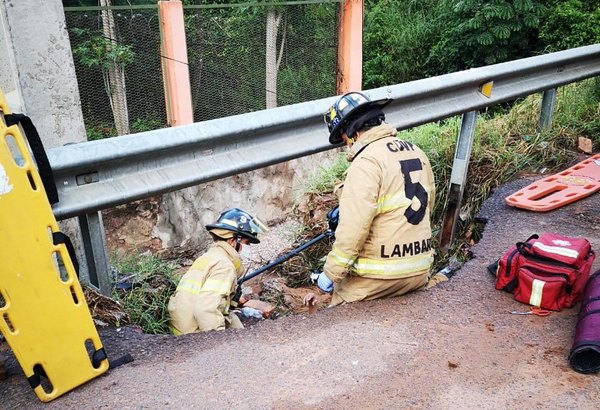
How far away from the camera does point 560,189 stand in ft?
15.0

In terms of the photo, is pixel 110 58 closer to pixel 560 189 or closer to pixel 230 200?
pixel 230 200

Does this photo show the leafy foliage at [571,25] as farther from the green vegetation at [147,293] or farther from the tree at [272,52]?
the green vegetation at [147,293]

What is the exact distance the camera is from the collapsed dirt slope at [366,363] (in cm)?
227

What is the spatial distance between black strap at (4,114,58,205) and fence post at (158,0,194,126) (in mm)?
4767

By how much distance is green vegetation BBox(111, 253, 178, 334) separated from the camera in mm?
3312

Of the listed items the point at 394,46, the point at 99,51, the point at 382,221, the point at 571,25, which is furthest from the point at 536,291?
the point at 394,46

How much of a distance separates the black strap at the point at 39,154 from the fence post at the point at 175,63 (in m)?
4.77

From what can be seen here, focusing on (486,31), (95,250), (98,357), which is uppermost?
(486,31)

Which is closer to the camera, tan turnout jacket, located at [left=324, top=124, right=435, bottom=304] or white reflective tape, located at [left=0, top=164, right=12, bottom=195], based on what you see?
white reflective tape, located at [left=0, top=164, right=12, bottom=195]

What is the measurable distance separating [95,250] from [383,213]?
5.31 ft

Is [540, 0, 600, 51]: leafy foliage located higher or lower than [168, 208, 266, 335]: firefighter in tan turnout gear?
higher

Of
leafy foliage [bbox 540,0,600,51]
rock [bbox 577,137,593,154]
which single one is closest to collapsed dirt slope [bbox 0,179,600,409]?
rock [bbox 577,137,593,154]

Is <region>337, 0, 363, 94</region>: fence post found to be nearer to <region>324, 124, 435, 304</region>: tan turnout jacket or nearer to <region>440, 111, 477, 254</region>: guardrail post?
<region>440, 111, 477, 254</region>: guardrail post

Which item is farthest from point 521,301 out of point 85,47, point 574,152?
point 85,47
